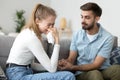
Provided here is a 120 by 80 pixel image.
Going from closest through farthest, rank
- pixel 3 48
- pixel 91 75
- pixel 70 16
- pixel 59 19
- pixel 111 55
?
pixel 91 75 < pixel 3 48 < pixel 111 55 < pixel 70 16 < pixel 59 19

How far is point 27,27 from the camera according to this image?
6.51 feet

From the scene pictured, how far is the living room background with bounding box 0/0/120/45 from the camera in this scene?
134 inches

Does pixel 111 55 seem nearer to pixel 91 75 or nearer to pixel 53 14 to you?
pixel 91 75

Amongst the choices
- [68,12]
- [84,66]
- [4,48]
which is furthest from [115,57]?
[68,12]

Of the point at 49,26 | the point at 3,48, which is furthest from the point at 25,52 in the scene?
the point at 3,48

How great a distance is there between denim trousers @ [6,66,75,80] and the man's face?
2.25ft

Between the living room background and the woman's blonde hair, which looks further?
the living room background

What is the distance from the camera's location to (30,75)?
193 cm

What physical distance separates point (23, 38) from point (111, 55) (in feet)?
3.40

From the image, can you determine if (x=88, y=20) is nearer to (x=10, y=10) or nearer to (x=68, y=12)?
(x=68, y=12)

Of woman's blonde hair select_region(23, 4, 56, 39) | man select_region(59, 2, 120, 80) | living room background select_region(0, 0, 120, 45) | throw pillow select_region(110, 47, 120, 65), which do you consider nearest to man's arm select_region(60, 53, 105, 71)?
man select_region(59, 2, 120, 80)

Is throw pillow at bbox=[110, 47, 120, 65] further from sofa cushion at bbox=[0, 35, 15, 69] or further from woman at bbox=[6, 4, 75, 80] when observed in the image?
sofa cushion at bbox=[0, 35, 15, 69]

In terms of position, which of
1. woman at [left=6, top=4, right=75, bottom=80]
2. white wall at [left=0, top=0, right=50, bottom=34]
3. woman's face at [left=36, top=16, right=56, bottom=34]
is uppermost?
woman's face at [left=36, top=16, right=56, bottom=34]

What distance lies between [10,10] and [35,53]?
12.3ft
